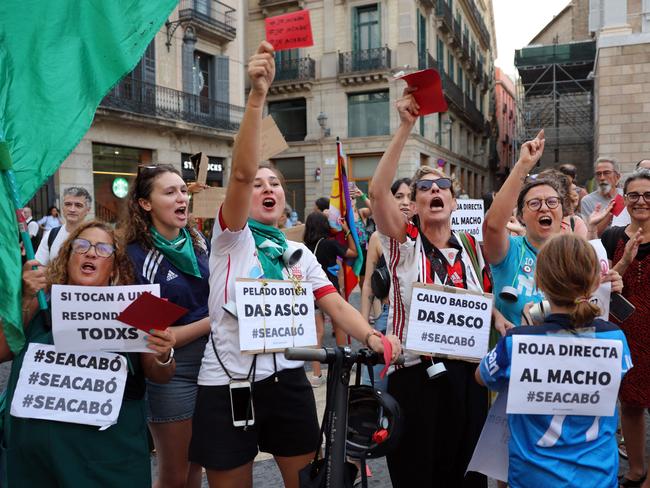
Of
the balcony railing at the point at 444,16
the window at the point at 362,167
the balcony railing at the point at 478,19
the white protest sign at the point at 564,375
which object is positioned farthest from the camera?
the balcony railing at the point at 478,19

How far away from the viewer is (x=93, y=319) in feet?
7.34

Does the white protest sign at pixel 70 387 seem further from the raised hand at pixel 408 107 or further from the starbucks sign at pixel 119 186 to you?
the starbucks sign at pixel 119 186

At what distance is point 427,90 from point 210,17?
1992 cm

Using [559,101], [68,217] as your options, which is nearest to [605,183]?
[68,217]

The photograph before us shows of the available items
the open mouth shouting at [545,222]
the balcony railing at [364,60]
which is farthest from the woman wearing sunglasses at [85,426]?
the balcony railing at [364,60]

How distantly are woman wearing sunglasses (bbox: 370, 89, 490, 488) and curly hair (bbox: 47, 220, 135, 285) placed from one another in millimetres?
1151

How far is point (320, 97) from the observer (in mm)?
26844

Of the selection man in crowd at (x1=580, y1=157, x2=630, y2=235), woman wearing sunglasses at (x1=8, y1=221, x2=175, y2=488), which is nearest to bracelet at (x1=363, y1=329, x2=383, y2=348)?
woman wearing sunglasses at (x1=8, y1=221, x2=175, y2=488)

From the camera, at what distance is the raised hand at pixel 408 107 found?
8.92ft

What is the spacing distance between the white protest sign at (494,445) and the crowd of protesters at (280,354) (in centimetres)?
16

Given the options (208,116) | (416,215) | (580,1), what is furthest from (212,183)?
(580,1)

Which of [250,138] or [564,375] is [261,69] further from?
[564,375]

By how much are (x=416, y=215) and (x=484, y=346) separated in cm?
73

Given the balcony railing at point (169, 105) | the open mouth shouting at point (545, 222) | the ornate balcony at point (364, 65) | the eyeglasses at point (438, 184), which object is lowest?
the open mouth shouting at point (545, 222)
